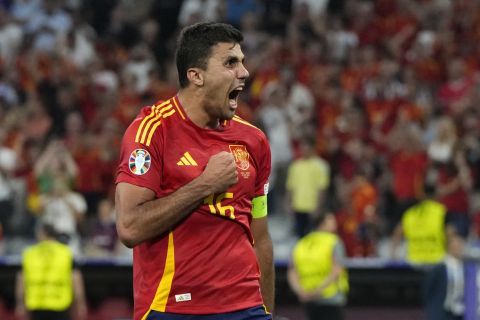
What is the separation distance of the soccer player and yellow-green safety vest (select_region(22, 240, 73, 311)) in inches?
326

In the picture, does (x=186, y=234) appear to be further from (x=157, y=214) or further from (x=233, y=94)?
(x=233, y=94)

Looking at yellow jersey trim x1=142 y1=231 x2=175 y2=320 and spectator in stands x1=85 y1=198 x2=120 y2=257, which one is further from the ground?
spectator in stands x1=85 y1=198 x2=120 y2=257

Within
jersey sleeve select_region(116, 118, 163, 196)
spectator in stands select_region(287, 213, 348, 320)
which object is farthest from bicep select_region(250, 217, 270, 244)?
spectator in stands select_region(287, 213, 348, 320)

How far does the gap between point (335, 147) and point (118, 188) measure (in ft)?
38.8

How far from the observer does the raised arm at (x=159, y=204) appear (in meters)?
4.74

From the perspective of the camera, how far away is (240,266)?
494 cm

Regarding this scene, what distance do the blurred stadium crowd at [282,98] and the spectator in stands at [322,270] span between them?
1952 millimetres

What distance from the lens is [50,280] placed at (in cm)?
1318

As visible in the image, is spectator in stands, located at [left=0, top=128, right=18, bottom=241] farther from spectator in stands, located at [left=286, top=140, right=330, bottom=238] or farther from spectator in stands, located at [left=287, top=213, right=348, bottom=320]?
spectator in stands, located at [left=287, top=213, right=348, bottom=320]

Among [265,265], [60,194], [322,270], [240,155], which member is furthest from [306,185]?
[240,155]

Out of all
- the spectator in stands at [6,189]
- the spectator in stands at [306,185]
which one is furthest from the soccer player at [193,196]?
the spectator in stands at [6,189]

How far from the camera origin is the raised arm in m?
4.74

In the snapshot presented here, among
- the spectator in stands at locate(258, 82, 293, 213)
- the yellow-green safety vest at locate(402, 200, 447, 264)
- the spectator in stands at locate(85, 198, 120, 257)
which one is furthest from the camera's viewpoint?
the spectator in stands at locate(258, 82, 293, 213)

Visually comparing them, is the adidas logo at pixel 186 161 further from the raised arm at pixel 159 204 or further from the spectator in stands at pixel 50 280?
the spectator in stands at pixel 50 280
